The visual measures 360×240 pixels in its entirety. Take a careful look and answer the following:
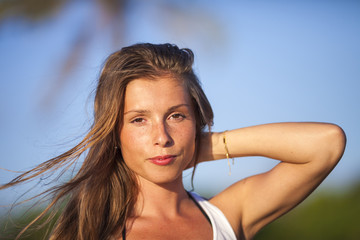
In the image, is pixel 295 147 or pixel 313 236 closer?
pixel 295 147

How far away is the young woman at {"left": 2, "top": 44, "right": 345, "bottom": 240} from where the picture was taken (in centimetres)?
282

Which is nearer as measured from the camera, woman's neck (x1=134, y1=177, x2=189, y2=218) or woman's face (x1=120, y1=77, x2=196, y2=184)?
woman's face (x1=120, y1=77, x2=196, y2=184)

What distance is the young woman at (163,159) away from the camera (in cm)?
282

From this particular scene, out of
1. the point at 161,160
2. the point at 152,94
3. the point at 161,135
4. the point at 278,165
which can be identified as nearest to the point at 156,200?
the point at 161,160

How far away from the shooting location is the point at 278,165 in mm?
3119

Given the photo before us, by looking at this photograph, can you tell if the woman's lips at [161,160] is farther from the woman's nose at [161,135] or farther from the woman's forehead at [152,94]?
the woman's forehead at [152,94]

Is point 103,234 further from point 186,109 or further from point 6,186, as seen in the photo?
point 186,109

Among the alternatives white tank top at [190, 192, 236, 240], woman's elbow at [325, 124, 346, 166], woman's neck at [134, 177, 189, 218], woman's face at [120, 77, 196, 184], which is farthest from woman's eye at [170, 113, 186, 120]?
woman's elbow at [325, 124, 346, 166]

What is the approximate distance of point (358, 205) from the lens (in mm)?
7156

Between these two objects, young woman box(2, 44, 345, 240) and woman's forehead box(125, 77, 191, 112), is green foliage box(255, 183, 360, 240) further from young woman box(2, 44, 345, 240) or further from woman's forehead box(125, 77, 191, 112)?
woman's forehead box(125, 77, 191, 112)

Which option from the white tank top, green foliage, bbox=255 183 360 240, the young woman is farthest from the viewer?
green foliage, bbox=255 183 360 240

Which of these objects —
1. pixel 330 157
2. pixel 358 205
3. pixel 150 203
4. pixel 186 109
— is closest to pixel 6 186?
pixel 150 203

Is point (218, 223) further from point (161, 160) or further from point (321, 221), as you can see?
point (321, 221)

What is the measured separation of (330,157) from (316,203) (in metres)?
4.59
